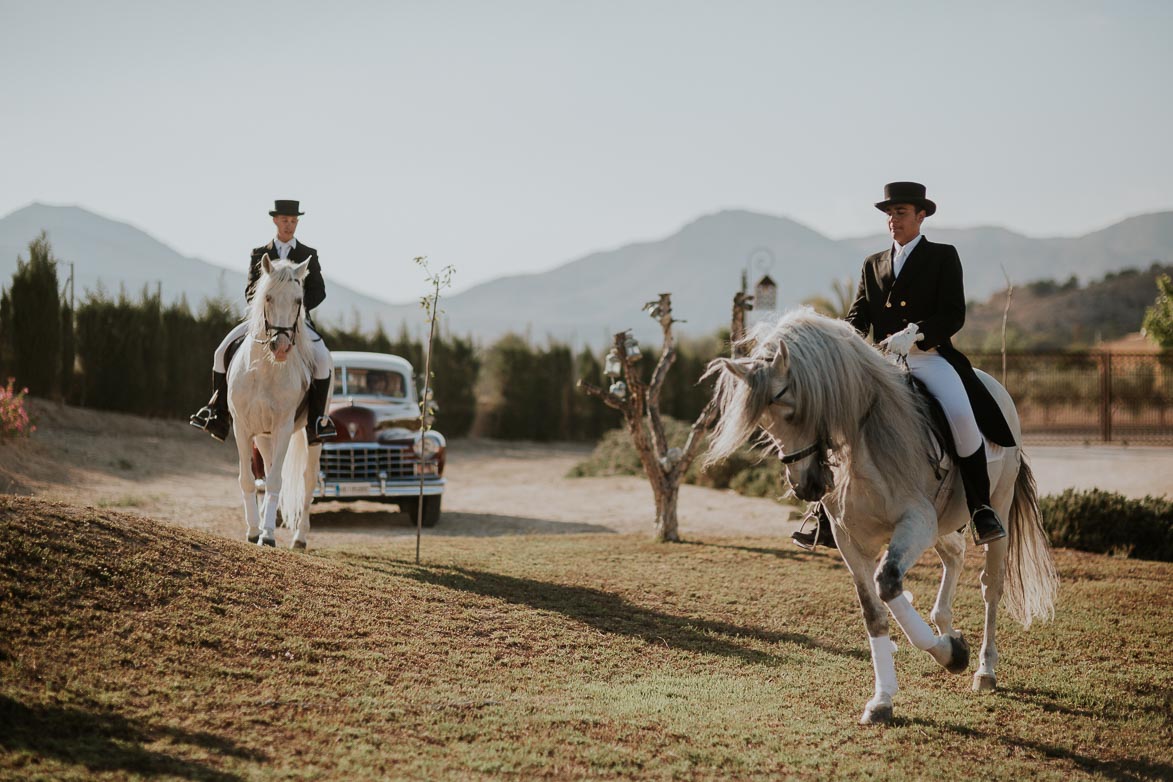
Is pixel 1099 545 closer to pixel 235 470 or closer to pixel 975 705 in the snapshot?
pixel 975 705

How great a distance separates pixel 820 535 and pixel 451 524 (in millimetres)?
8999

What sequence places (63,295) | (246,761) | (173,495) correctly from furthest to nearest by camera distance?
(63,295) < (173,495) < (246,761)

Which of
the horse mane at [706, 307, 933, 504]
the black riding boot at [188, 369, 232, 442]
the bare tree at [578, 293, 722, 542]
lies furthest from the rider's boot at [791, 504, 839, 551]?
the black riding boot at [188, 369, 232, 442]

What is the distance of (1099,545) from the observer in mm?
11039

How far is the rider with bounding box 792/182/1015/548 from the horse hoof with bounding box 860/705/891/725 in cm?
96

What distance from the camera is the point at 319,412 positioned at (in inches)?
369

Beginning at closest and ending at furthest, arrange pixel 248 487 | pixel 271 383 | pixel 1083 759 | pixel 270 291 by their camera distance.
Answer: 1. pixel 1083 759
2. pixel 270 291
3. pixel 271 383
4. pixel 248 487

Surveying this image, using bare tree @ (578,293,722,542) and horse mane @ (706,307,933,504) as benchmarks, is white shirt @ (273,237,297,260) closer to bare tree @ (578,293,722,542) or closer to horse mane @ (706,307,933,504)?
bare tree @ (578,293,722,542)

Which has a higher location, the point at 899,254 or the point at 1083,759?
the point at 899,254

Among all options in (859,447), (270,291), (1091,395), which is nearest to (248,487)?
(270,291)

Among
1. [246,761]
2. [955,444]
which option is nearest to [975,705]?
[955,444]

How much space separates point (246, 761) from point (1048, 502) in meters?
10.4

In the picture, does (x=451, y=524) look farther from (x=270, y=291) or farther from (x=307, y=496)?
(x=270, y=291)

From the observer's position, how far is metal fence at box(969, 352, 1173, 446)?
24109 millimetres
